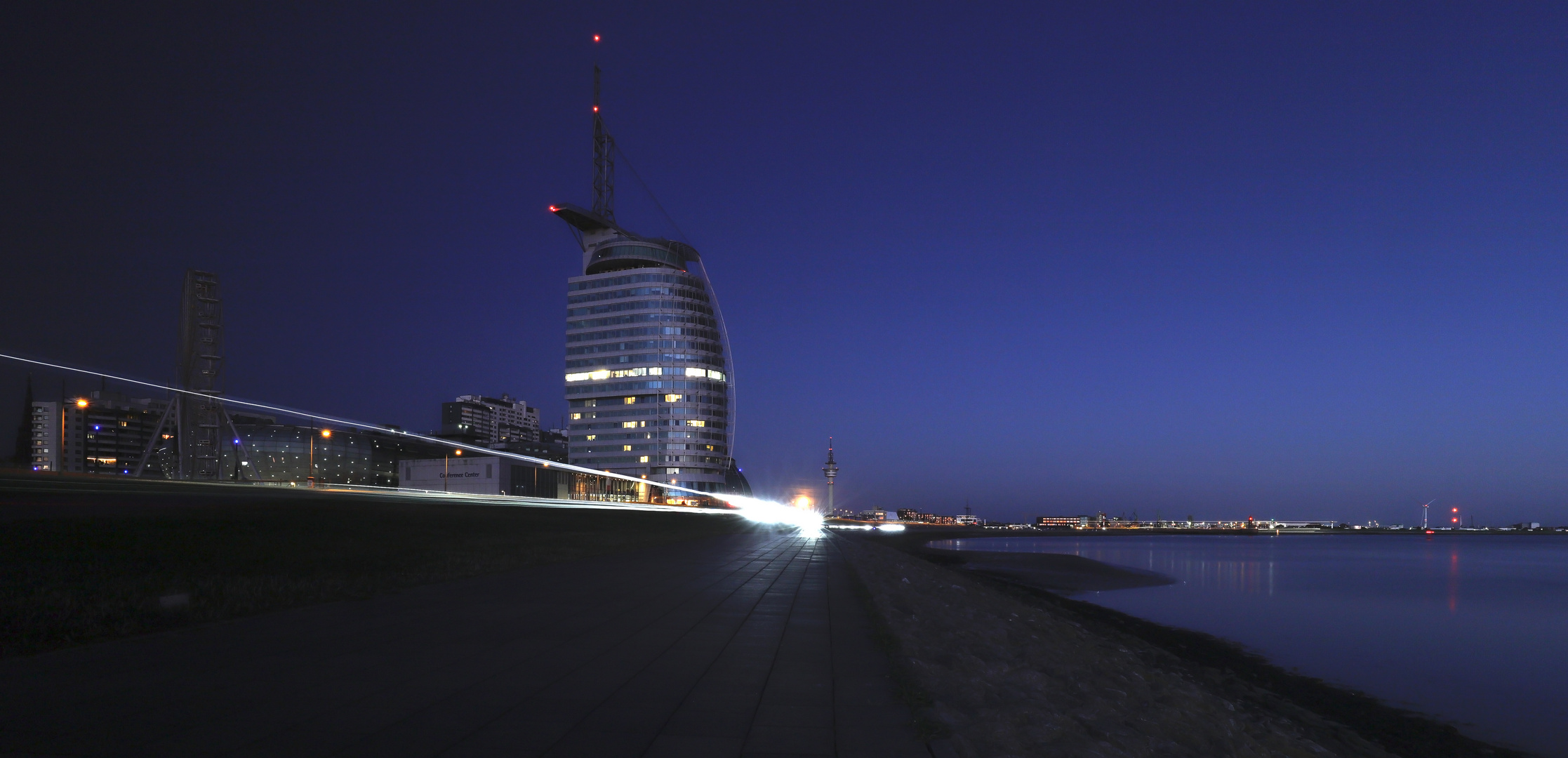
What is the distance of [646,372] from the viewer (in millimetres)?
147875

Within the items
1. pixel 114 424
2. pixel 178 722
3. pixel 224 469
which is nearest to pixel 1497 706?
pixel 178 722

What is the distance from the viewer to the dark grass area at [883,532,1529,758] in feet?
49.4

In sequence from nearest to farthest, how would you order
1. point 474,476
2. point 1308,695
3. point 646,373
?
point 1308,695 < point 474,476 < point 646,373

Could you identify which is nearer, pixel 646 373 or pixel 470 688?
pixel 470 688

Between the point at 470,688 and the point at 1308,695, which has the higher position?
the point at 470,688

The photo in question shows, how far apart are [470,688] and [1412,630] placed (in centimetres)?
3519

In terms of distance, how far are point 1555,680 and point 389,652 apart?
2860 cm

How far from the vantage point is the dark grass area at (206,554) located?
10773 mm

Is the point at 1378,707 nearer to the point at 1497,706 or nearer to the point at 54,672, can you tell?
the point at 1497,706


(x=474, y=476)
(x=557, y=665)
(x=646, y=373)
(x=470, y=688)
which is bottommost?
(x=474, y=476)

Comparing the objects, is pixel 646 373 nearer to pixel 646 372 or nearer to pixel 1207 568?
pixel 646 372

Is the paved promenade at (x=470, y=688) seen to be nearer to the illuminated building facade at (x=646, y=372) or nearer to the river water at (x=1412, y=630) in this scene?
the river water at (x=1412, y=630)

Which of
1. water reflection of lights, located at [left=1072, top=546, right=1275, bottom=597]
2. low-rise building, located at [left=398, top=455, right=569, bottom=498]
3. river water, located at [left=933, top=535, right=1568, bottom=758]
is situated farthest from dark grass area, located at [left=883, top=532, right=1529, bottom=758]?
low-rise building, located at [left=398, top=455, right=569, bottom=498]

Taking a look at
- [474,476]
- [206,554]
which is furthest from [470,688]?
[474,476]
